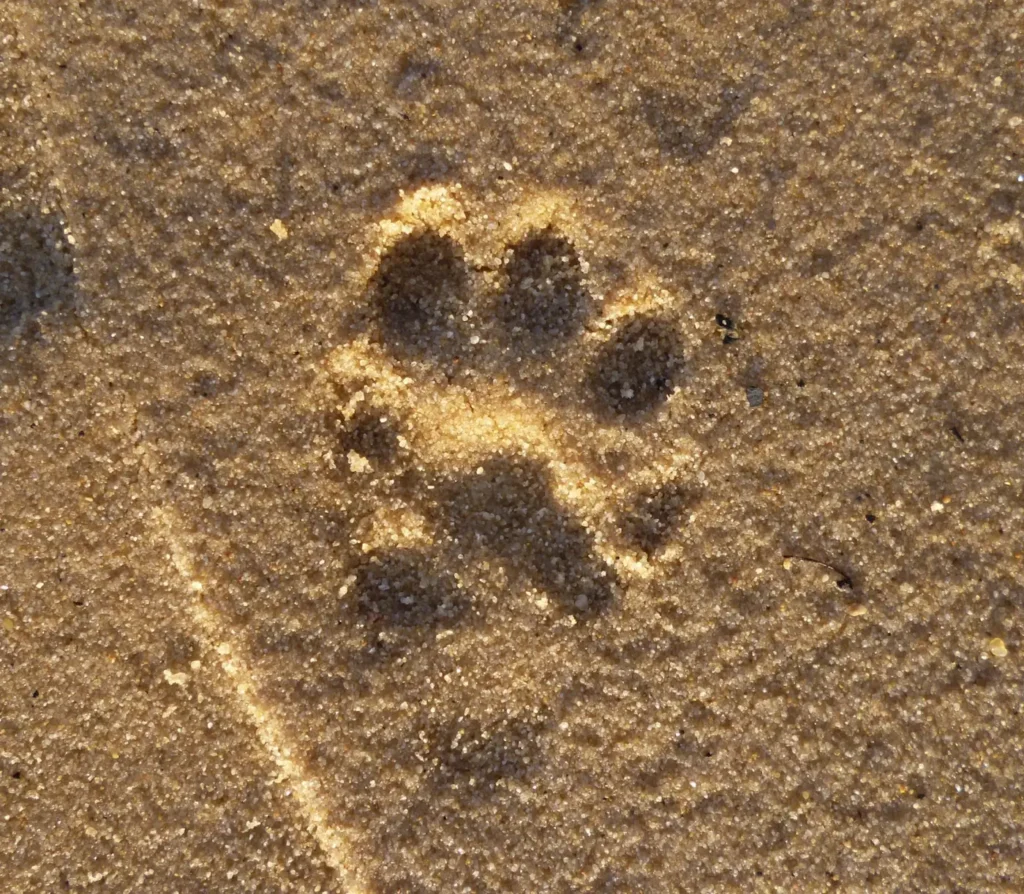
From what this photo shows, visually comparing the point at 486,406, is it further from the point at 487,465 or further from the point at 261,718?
the point at 261,718

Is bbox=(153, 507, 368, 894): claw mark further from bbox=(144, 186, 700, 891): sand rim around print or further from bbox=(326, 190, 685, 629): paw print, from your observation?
bbox=(326, 190, 685, 629): paw print

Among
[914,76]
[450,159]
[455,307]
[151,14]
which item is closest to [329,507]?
[455,307]

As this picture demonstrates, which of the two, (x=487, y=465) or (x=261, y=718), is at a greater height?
(x=487, y=465)

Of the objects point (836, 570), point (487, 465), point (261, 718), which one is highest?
point (836, 570)

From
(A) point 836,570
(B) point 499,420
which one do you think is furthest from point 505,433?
(A) point 836,570

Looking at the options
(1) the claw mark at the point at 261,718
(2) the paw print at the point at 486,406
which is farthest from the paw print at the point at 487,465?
(1) the claw mark at the point at 261,718

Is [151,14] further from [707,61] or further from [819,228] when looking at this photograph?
[819,228]
